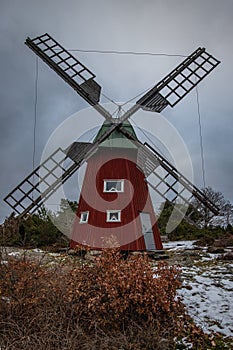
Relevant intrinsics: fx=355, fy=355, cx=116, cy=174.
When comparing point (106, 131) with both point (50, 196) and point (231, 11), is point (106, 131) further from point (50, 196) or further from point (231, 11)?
point (231, 11)

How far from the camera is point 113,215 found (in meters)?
11.8

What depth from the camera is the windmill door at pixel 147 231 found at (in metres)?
12.0

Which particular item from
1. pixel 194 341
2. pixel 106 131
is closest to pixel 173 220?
pixel 106 131

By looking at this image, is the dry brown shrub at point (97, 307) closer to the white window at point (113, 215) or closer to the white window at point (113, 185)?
the white window at point (113, 215)

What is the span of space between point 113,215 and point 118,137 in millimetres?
2789

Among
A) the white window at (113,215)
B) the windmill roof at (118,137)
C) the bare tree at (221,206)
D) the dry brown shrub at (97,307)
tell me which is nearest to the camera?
the dry brown shrub at (97,307)

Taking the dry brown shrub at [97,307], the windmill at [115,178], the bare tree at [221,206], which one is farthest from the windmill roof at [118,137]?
the bare tree at [221,206]

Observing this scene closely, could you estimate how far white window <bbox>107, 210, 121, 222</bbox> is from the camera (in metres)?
11.7

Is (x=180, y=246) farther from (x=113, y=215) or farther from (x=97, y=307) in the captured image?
(x=97, y=307)

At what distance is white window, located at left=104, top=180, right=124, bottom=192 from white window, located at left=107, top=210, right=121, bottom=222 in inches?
30.6

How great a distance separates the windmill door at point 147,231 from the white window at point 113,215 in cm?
83

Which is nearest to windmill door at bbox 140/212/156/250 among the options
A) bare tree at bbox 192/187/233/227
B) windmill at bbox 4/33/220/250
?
windmill at bbox 4/33/220/250

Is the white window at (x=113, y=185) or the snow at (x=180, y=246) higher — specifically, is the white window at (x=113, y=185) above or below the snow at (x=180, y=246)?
above

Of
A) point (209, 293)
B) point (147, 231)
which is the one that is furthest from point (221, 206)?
point (209, 293)
